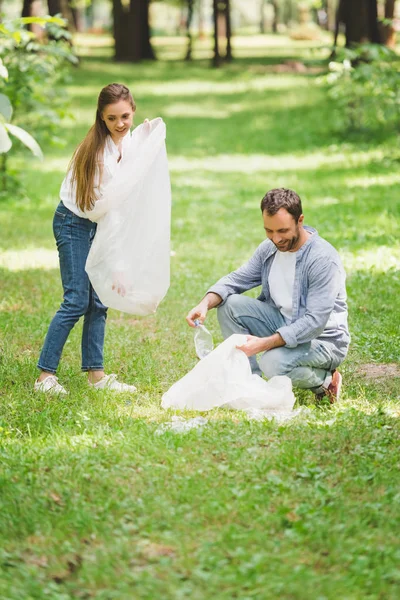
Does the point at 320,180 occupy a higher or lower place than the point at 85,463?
lower

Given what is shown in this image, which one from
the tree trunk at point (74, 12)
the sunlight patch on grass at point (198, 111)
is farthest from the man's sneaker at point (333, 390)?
the tree trunk at point (74, 12)

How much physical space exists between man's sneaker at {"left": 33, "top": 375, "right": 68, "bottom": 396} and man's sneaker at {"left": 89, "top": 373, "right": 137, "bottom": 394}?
0.72 ft

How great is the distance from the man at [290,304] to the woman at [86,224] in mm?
792

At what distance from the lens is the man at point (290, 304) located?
4.89m

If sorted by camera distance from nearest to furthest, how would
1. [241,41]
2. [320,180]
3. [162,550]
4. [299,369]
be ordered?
[162,550] < [299,369] < [320,180] < [241,41]

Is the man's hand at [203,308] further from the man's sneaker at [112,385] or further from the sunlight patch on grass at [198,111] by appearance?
the sunlight patch on grass at [198,111]

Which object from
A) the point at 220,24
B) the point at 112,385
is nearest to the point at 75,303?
the point at 112,385

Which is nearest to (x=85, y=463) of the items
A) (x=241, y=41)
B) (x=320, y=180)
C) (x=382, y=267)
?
(x=382, y=267)

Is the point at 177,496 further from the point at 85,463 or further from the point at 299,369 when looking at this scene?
the point at 299,369

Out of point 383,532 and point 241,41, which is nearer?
point 383,532

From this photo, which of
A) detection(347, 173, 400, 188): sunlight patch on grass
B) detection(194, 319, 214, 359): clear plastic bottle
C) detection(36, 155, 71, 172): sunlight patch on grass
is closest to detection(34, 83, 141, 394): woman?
detection(194, 319, 214, 359): clear plastic bottle

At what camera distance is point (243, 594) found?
3.17 meters

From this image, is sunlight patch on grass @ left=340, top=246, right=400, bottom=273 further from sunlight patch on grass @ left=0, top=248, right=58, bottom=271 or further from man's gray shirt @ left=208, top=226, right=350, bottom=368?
man's gray shirt @ left=208, top=226, right=350, bottom=368

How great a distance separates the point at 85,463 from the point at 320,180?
10313 millimetres
